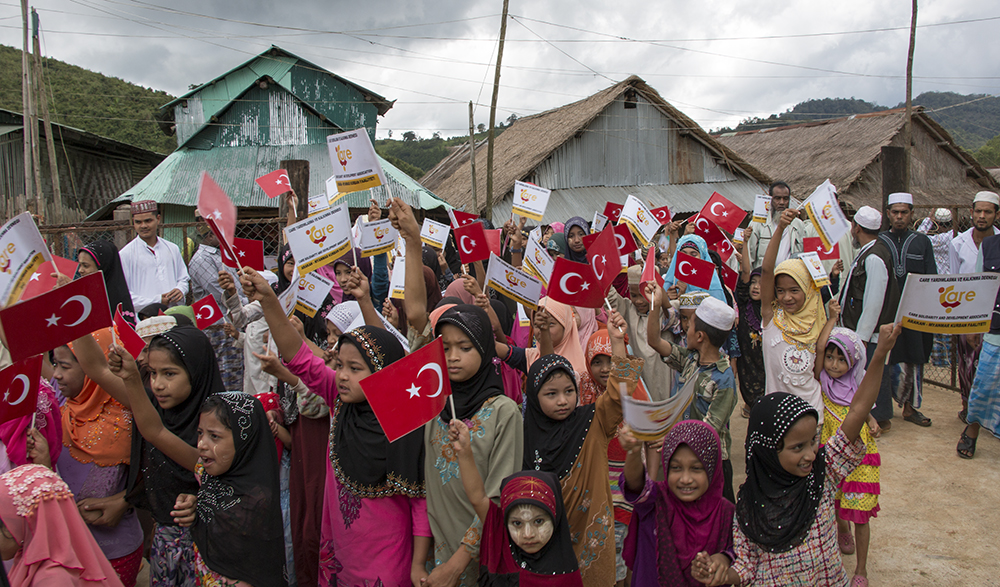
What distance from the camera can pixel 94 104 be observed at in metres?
25.5

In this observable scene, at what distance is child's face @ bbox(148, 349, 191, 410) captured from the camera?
2846 millimetres

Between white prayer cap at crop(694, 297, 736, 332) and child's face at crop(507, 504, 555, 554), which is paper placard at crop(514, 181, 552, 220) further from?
child's face at crop(507, 504, 555, 554)

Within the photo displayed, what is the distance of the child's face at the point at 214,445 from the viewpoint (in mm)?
2594

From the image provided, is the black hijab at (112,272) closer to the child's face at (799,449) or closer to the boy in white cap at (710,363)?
the boy in white cap at (710,363)

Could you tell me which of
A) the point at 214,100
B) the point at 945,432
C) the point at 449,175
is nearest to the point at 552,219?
the point at 449,175

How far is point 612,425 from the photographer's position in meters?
2.71

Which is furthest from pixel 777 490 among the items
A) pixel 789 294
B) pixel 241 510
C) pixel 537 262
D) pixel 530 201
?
pixel 530 201

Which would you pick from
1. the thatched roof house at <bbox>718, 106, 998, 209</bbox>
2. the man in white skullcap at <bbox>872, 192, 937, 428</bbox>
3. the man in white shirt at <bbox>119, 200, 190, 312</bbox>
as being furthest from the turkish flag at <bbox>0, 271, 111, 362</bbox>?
the thatched roof house at <bbox>718, 106, 998, 209</bbox>

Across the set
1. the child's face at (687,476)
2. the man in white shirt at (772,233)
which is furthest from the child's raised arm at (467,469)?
the man in white shirt at (772,233)

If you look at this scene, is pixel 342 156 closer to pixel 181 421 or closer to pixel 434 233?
pixel 181 421

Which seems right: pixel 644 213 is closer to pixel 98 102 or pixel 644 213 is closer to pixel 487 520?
pixel 487 520

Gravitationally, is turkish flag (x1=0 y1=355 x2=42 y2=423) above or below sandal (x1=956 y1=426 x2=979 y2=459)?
above

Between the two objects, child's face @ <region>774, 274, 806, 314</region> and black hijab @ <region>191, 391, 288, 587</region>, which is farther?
child's face @ <region>774, 274, 806, 314</region>

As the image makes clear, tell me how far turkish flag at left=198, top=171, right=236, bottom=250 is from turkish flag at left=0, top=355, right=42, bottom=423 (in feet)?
2.92
